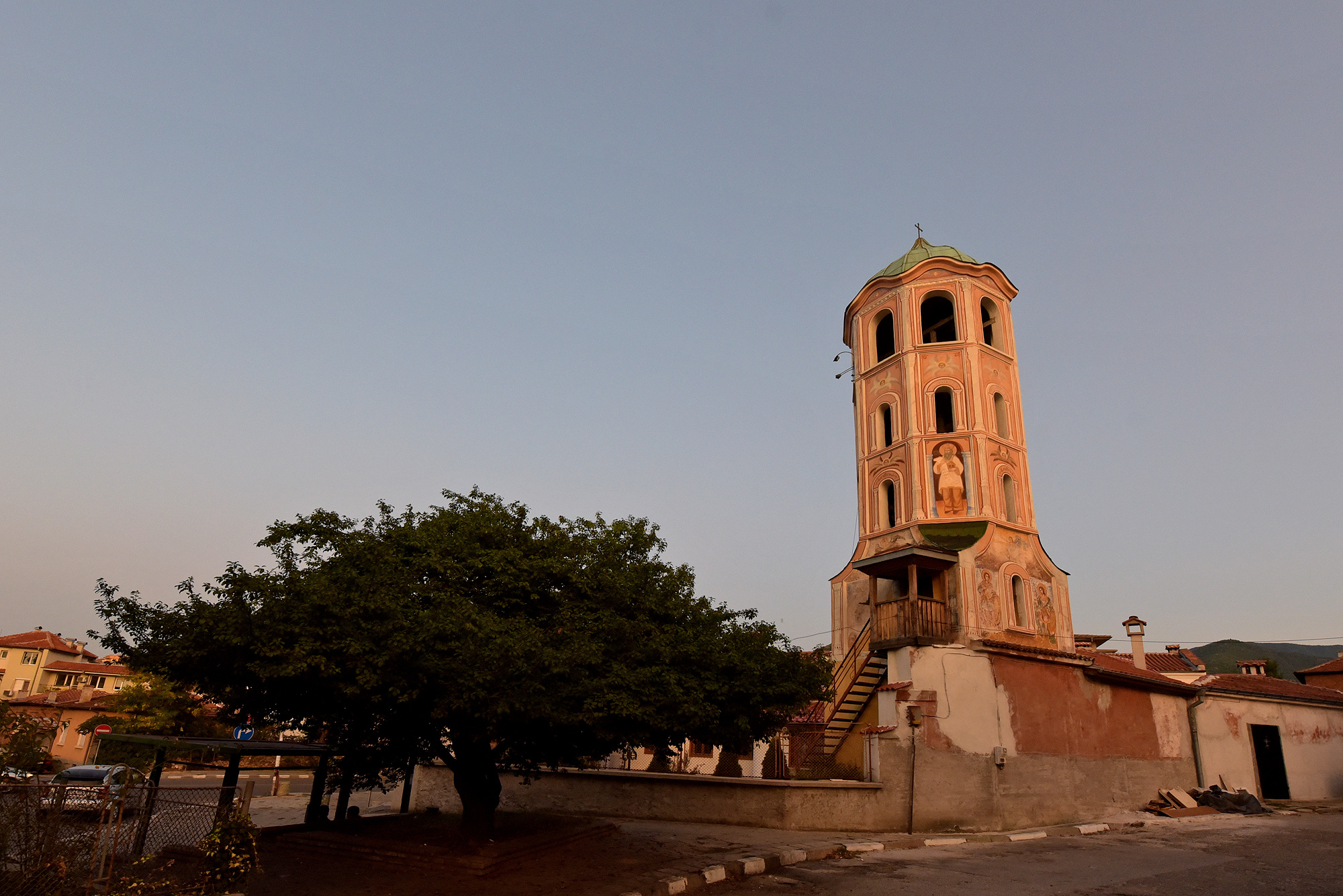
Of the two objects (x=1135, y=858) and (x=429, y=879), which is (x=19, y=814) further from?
(x=1135, y=858)

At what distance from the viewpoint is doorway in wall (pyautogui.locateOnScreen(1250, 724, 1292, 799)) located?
25.2m

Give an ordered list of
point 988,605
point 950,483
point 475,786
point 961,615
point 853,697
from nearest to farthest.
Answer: point 475,786 → point 961,615 → point 988,605 → point 853,697 → point 950,483

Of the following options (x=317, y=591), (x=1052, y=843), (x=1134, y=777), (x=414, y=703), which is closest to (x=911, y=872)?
(x=1052, y=843)

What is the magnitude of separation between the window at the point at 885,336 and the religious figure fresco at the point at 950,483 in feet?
15.6

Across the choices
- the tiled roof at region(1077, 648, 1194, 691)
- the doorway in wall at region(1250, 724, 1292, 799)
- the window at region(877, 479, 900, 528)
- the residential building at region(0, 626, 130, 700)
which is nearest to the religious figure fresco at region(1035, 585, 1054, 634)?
the tiled roof at region(1077, 648, 1194, 691)

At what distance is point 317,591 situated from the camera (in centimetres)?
1088

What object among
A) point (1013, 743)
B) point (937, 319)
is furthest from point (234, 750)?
point (937, 319)

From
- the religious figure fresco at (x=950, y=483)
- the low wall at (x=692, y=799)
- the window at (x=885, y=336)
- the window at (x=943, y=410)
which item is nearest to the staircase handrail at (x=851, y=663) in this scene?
the religious figure fresco at (x=950, y=483)

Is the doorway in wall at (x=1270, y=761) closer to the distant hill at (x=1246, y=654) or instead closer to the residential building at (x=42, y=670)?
the residential building at (x=42, y=670)

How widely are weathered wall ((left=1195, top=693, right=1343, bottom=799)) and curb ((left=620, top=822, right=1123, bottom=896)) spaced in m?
7.76

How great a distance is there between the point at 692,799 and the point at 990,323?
18.1 metres

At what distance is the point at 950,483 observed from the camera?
77.7ft

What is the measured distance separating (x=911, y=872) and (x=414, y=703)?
26.6 feet

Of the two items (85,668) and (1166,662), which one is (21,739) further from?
(85,668)
